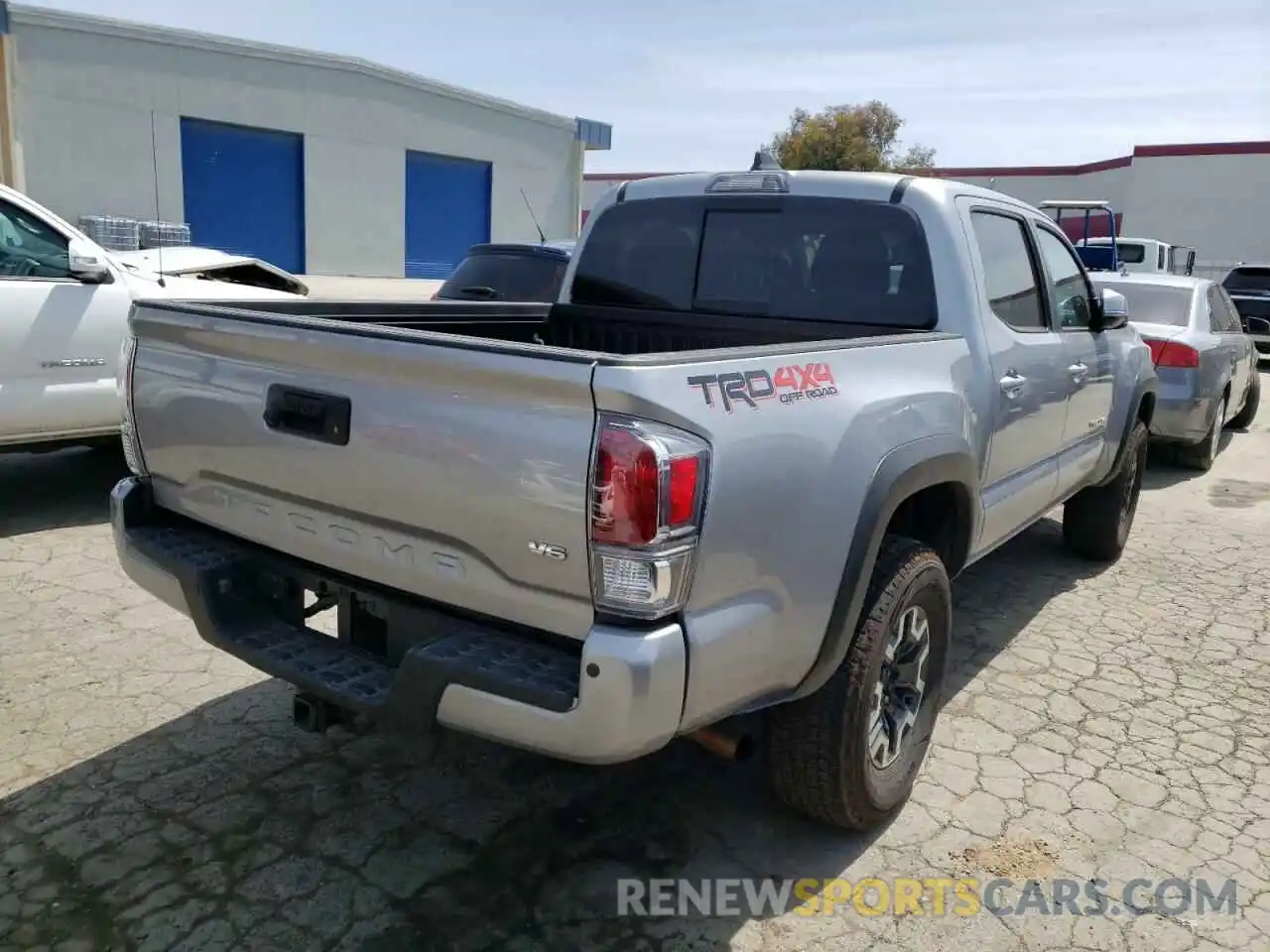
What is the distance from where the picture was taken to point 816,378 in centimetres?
262

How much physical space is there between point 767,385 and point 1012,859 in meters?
1.68

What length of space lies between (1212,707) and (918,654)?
170cm

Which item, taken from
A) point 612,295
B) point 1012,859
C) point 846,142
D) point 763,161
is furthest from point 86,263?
point 846,142

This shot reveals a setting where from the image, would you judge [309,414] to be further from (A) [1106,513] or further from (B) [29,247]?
(A) [1106,513]

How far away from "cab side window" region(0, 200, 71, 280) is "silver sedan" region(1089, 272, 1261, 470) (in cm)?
712

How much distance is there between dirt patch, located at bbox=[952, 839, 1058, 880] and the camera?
9.85 feet

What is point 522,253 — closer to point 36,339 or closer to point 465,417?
point 36,339

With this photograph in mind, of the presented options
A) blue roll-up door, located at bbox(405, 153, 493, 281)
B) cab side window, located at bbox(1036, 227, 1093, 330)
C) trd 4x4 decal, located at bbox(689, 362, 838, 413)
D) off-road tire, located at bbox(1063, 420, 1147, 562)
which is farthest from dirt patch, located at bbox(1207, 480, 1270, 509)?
blue roll-up door, located at bbox(405, 153, 493, 281)

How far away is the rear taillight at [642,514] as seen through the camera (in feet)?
7.00

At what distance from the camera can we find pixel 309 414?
2.64 meters

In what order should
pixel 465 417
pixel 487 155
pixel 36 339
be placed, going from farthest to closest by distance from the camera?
pixel 487 155, pixel 36 339, pixel 465 417

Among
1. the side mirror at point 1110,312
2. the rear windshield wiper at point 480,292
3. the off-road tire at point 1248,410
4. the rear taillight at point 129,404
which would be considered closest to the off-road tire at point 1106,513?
the side mirror at point 1110,312

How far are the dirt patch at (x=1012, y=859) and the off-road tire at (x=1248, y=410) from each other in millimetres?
9424

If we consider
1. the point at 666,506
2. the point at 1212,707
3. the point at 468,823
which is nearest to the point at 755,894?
the point at 468,823
